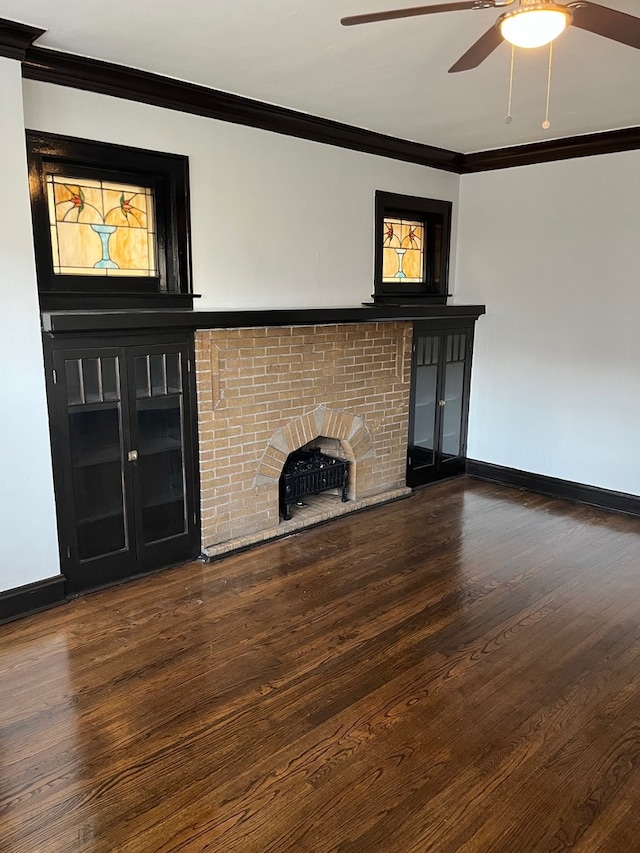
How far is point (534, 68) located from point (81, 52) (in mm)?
2214

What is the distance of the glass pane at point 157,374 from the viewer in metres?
3.56

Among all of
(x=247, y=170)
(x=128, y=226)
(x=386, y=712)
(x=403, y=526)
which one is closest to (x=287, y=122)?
(x=247, y=170)

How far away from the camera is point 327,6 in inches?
96.4

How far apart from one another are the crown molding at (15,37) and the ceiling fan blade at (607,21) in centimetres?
221

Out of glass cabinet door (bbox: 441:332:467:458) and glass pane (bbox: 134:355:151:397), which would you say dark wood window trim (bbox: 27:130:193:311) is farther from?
glass cabinet door (bbox: 441:332:467:458)

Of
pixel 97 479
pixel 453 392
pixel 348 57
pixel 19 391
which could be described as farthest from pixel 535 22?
pixel 453 392

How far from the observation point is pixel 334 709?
2.55 m

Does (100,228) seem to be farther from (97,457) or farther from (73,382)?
(97,457)

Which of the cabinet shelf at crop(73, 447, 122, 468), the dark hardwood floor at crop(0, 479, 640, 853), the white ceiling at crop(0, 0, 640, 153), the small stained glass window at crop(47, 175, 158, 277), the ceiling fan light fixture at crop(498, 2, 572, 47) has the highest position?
the white ceiling at crop(0, 0, 640, 153)

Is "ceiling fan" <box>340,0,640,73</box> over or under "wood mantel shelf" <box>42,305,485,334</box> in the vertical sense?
over

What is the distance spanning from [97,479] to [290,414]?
1389mm

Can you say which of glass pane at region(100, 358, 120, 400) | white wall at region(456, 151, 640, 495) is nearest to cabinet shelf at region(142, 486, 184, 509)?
glass pane at region(100, 358, 120, 400)

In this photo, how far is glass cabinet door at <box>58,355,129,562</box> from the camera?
330cm

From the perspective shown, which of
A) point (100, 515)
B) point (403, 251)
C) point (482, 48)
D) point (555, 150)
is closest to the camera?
point (482, 48)
